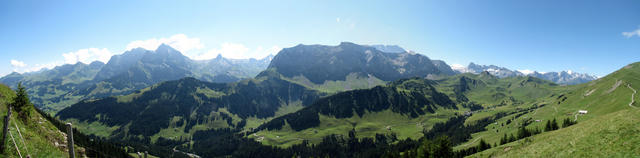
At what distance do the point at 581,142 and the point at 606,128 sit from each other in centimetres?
483

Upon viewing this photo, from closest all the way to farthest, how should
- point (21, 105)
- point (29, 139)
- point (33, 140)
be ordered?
point (29, 139) → point (33, 140) → point (21, 105)

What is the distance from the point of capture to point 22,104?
40.2m

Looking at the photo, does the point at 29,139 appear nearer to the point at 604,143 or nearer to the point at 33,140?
the point at 33,140

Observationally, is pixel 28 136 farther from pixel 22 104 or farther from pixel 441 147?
pixel 441 147

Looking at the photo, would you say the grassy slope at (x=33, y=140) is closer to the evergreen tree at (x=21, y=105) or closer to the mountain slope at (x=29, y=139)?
the mountain slope at (x=29, y=139)

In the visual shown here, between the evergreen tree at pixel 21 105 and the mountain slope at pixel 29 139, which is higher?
the evergreen tree at pixel 21 105

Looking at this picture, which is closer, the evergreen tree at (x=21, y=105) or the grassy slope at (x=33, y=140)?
the grassy slope at (x=33, y=140)

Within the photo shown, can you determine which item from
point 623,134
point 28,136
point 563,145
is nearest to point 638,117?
point 623,134

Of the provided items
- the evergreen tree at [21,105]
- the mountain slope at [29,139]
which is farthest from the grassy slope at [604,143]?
the evergreen tree at [21,105]

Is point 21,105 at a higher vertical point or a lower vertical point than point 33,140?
higher

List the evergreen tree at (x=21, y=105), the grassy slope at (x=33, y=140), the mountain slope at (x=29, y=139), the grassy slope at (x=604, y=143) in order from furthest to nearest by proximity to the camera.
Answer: the evergreen tree at (x=21, y=105) → the grassy slope at (x=604, y=143) → the grassy slope at (x=33, y=140) → the mountain slope at (x=29, y=139)

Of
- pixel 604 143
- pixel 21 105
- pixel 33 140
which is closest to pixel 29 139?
pixel 33 140

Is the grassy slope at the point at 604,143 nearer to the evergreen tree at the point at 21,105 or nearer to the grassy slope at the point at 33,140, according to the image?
the grassy slope at the point at 33,140

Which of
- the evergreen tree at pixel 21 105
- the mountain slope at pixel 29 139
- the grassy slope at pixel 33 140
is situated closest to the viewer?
the mountain slope at pixel 29 139
